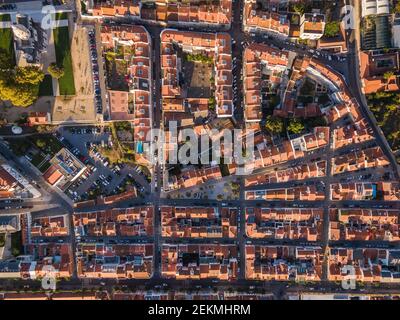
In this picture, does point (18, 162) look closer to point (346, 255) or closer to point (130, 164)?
point (130, 164)

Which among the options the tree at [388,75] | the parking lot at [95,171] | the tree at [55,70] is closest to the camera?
the tree at [55,70]

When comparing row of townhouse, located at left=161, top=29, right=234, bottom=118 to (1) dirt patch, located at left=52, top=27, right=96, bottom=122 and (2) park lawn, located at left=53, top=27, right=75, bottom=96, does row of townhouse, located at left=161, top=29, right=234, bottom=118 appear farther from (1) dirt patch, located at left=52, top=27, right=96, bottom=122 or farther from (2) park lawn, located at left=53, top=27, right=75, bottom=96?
(2) park lawn, located at left=53, top=27, right=75, bottom=96

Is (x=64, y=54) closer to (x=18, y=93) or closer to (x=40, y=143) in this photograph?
(x=18, y=93)

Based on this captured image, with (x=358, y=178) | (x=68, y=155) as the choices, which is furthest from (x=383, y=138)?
(x=68, y=155)

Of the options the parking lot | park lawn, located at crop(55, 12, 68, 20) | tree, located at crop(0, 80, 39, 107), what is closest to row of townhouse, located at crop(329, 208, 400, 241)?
the parking lot
